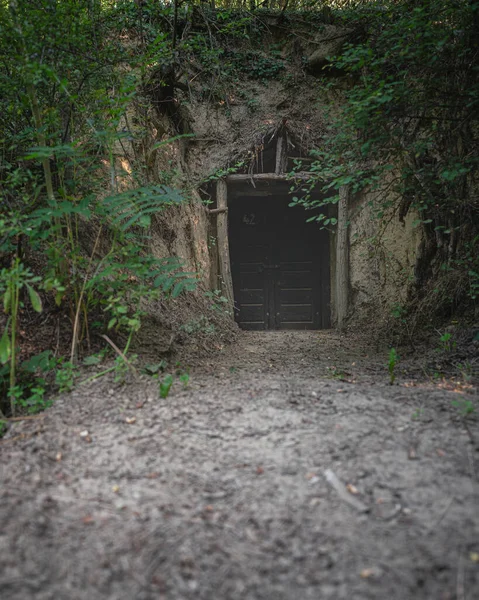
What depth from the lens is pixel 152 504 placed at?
142 cm

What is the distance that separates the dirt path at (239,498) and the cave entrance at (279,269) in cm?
644

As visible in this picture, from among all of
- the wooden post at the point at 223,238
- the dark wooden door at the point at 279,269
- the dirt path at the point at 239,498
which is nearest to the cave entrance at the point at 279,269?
the dark wooden door at the point at 279,269

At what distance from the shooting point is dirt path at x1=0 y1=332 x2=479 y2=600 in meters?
1.13

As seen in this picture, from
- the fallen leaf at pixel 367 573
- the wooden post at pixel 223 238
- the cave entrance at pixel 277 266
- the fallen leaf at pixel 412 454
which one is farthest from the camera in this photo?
the cave entrance at pixel 277 266

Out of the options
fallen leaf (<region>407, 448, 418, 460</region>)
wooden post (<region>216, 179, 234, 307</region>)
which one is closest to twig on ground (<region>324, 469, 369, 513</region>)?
fallen leaf (<region>407, 448, 418, 460</region>)

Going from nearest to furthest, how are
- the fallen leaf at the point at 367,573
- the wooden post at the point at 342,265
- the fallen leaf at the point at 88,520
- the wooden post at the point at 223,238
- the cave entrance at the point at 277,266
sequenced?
the fallen leaf at the point at 367,573
the fallen leaf at the point at 88,520
the wooden post at the point at 223,238
the wooden post at the point at 342,265
the cave entrance at the point at 277,266

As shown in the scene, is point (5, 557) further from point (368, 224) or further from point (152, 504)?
point (368, 224)

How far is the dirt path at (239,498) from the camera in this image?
44.6 inches

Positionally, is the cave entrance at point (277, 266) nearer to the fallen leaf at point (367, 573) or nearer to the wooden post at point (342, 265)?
the wooden post at point (342, 265)

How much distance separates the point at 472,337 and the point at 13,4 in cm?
401

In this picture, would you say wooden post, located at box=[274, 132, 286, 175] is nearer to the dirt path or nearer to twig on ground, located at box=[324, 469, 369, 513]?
the dirt path

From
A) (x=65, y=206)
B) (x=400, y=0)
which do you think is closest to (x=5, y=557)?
(x=65, y=206)

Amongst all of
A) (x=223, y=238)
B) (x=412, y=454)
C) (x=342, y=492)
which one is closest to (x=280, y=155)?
(x=223, y=238)

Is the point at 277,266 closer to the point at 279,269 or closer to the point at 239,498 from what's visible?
the point at 279,269
